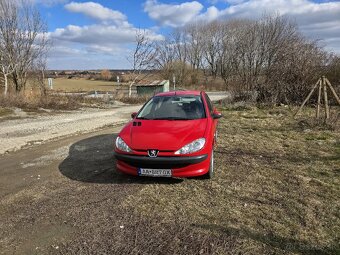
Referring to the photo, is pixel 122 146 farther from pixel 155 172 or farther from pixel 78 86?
pixel 78 86

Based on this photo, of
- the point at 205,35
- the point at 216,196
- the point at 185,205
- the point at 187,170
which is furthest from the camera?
the point at 205,35

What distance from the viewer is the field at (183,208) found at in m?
3.78

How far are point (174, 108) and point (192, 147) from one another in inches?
65.5

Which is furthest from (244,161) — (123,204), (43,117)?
(43,117)

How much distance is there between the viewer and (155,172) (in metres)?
5.52

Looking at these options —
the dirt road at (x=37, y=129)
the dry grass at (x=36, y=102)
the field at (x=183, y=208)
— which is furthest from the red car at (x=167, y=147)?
the dry grass at (x=36, y=102)

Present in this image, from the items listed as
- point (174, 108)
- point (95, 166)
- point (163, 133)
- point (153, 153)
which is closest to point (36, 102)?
point (95, 166)

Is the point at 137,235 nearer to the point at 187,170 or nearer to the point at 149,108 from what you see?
the point at 187,170

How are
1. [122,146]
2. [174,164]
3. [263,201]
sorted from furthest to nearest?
1. [122,146]
2. [174,164]
3. [263,201]

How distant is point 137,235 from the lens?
3971mm

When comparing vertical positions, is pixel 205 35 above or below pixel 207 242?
above

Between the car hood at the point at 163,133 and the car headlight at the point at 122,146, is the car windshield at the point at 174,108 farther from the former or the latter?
the car headlight at the point at 122,146

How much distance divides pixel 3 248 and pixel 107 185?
2.15 metres

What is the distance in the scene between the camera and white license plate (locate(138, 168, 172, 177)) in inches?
216
